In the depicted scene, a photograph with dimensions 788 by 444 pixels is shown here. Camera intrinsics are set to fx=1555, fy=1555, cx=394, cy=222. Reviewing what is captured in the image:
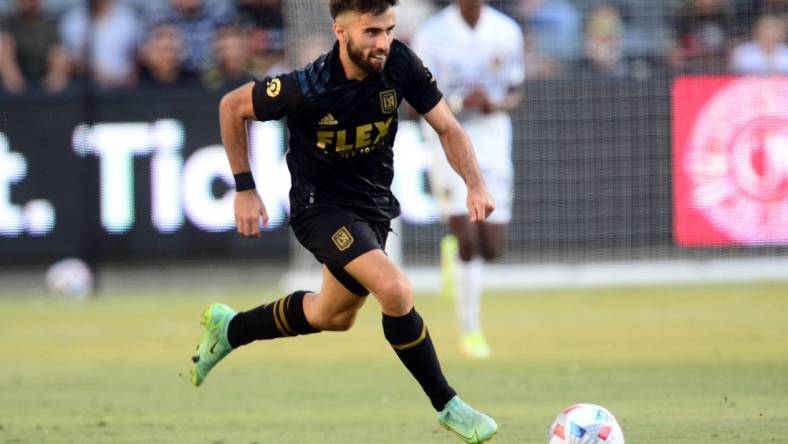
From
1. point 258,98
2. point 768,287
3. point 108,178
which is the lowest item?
point 768,287

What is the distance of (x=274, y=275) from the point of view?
1678 centimetres

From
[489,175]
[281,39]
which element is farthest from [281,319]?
[281,39]

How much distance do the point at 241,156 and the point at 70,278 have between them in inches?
370

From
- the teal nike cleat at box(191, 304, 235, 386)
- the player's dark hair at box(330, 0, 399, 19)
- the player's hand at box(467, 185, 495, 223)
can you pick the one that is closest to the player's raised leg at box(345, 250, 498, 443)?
the player's hand at box(467, 185, 495, 223)

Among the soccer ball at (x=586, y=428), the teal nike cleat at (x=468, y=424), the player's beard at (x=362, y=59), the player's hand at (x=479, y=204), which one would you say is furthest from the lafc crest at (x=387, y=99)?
the soccer ball at (x=586, y=428)

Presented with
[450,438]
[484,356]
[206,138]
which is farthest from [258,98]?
[206,138]

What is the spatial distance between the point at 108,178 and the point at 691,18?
21.8 feet

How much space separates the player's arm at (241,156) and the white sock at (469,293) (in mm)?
4418

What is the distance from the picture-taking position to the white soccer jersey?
38.3 feet

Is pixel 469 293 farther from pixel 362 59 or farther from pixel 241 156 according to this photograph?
pixel 362 59

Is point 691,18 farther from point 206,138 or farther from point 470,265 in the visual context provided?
point 470,265

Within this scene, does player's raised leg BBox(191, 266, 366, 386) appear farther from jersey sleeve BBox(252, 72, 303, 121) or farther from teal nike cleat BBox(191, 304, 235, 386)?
jersey sleeve BBox(252, 72, 303, 121)

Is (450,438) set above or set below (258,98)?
below

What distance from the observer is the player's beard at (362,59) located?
6.84 metres
